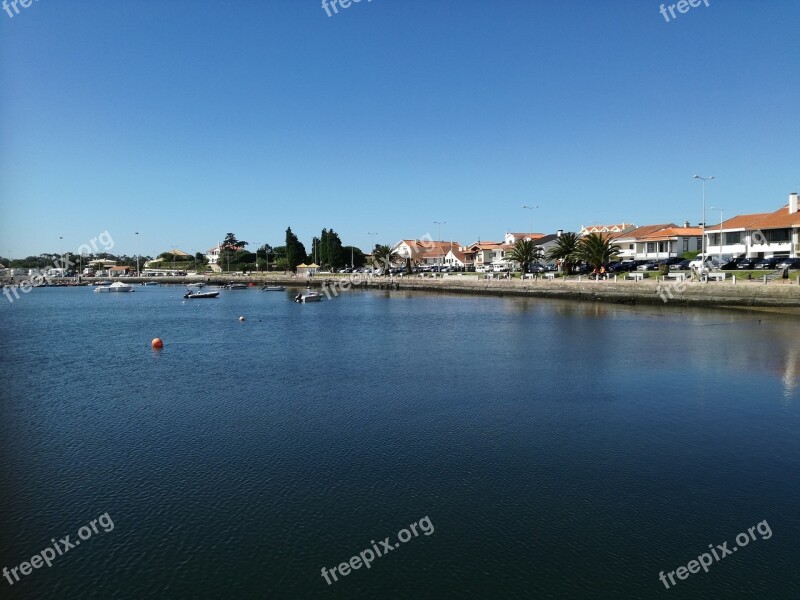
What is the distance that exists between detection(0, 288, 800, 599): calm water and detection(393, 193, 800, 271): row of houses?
163 feet

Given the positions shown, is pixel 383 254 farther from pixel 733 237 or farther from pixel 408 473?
pixel 408 473

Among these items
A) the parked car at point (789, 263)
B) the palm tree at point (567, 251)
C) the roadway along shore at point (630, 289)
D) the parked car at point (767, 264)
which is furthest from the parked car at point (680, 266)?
the palm tree at point (567, 251)

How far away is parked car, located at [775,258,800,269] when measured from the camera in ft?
202

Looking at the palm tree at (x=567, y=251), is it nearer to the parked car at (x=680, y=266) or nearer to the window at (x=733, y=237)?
the parked car at (x=680, y=266)

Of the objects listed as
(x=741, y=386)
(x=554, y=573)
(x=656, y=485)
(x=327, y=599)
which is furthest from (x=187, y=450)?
(x=741, y=386)

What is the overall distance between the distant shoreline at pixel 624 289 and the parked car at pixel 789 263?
311 inches

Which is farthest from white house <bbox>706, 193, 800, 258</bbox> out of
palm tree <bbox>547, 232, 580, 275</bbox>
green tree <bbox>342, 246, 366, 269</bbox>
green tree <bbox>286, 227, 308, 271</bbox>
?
green tree <bbox>286, 227, 308, 271</bbox>

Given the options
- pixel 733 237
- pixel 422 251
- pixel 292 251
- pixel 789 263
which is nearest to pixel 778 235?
pixel 733 237

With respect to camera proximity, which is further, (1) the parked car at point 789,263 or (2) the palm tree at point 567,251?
(2) the palm tree at point 567,251

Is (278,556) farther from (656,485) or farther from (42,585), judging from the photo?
(656,485)

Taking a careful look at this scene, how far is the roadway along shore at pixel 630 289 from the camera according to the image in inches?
2127

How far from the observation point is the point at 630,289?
67812 mm

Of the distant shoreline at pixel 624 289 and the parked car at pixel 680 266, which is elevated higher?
the parked car at pixel 680 266

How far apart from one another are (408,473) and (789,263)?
64.0 meters
